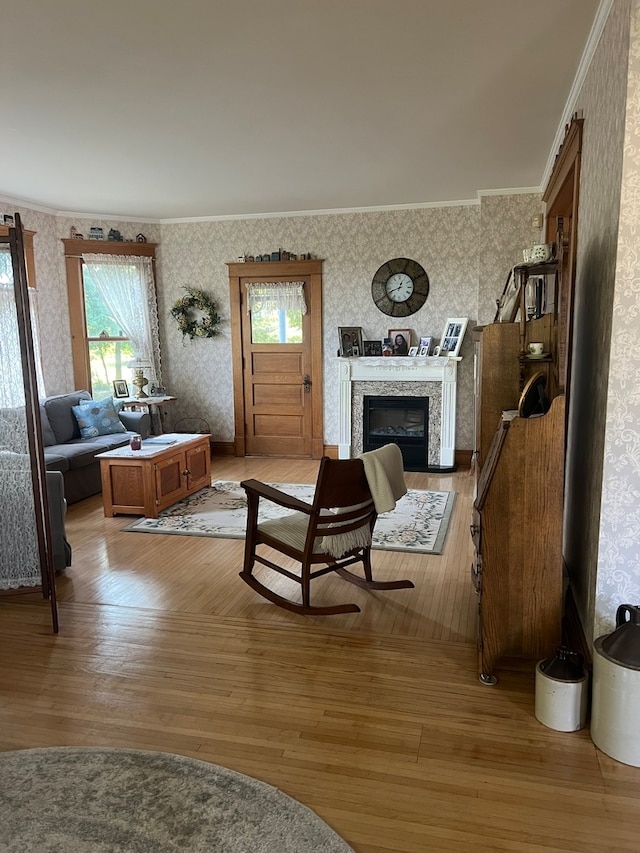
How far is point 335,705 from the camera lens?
7.86 feet

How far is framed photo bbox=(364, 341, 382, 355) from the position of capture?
22.1ft

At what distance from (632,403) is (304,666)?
1707 millimetres

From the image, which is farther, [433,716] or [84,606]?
[84,606]

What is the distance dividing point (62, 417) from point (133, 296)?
1867 mm

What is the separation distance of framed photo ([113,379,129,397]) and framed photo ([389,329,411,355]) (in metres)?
3.09

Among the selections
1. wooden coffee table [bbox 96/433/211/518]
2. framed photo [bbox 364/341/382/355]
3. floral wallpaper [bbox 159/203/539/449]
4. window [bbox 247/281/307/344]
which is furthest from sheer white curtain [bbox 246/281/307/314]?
wooden coffee table [bbox 96/433/211/518]

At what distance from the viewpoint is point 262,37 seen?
278cm

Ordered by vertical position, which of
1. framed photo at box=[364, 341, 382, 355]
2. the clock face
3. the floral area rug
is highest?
the clock face

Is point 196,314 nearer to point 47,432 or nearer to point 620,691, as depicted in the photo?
point 47,432

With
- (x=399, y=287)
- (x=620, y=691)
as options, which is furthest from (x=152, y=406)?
(x=620, y=691)

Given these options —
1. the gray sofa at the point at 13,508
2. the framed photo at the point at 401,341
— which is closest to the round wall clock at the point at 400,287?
the framed photo at the point at 401,341

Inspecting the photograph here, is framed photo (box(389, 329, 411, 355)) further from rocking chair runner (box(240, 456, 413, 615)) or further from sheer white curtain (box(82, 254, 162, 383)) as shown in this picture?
rocking chair runner (box(240, 456, 413, 615))

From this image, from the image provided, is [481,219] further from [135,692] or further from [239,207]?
[135,692]

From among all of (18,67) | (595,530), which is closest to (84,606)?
(595,530)
